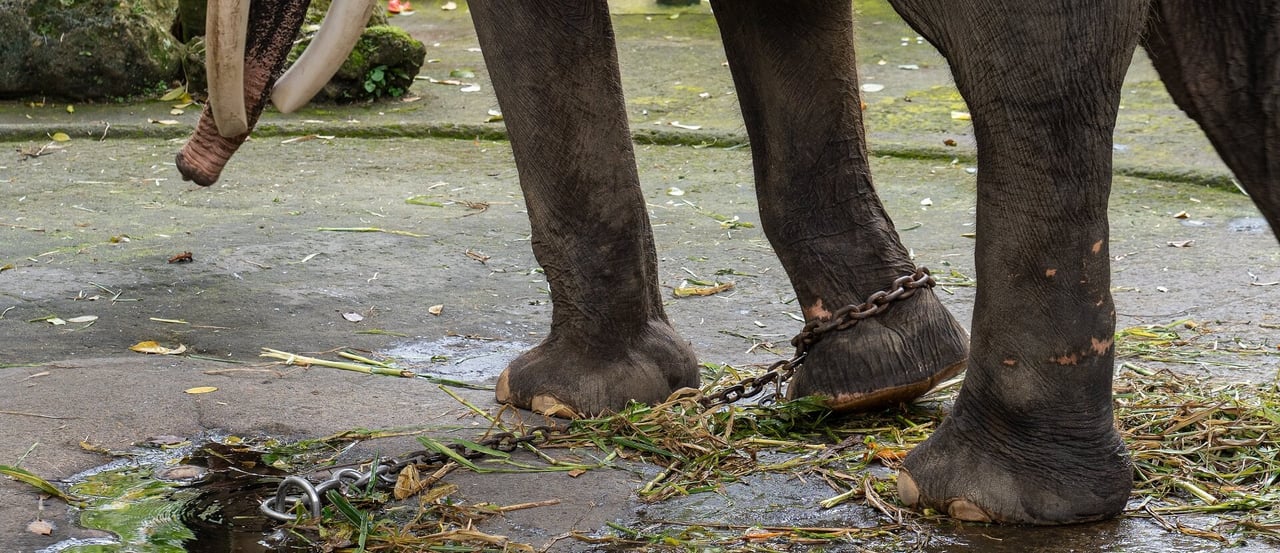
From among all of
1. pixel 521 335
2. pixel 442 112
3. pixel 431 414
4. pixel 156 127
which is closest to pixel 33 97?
pixel 156 127

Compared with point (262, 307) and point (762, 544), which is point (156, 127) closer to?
point (262, 307)

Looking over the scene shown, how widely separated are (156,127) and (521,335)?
10.1 ft

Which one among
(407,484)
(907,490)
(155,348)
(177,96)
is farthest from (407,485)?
(177,96)

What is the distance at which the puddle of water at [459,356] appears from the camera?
3283mm

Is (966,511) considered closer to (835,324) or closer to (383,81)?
(835,324)

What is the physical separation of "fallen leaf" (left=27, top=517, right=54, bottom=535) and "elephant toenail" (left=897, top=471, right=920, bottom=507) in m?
1.25

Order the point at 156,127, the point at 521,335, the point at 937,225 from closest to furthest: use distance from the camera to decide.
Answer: the point at 521,335 → the point at 937,225 → the point at 156,127

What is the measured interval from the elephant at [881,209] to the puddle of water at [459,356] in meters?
Result: 0.27

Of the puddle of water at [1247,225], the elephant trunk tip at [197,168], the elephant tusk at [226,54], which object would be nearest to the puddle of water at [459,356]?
the elephant trunk tip at [197,168]

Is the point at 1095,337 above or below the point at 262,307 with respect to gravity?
above

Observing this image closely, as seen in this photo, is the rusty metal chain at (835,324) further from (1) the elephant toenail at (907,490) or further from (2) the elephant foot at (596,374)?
(1) the elephant toenail at (907,490)

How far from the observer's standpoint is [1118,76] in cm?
212

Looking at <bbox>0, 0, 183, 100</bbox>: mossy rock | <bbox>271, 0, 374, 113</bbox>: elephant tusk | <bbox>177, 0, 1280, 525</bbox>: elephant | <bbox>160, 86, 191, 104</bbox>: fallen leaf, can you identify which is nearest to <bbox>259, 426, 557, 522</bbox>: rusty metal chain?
<bbox>177, 0, 1280, 525</bbox>: elephant

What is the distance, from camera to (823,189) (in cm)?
300
